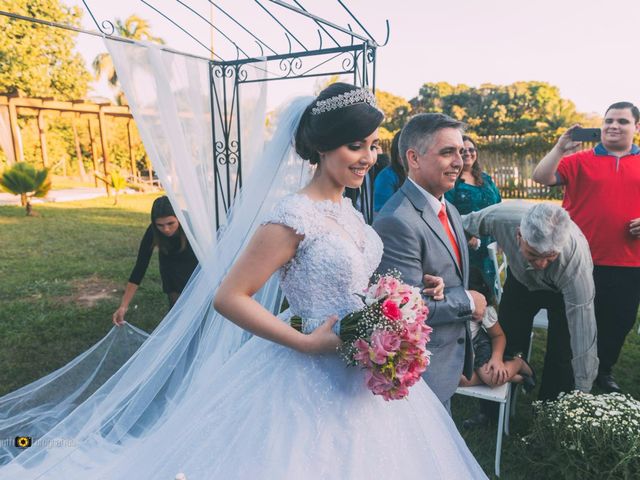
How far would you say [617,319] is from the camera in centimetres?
344

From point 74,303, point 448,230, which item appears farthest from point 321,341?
point 74,303

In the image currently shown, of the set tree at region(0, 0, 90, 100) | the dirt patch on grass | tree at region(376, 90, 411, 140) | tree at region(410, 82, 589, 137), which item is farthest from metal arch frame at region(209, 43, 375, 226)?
tree at region(376, 90, 411, 140)

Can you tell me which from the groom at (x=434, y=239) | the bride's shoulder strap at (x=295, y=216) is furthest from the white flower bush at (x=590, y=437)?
the bride's shoulder strap at (x=295, y=216)

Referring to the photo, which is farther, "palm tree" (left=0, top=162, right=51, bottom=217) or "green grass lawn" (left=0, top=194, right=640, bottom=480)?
"palm tree" (left=0, top=162, right=51, bottom=217)

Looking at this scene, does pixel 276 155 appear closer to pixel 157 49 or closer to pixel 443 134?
pixel 443 134

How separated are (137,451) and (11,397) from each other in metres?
2.03

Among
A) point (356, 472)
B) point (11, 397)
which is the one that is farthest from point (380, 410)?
point (11, 397)

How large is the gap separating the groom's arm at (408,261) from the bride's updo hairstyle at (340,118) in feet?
1.45

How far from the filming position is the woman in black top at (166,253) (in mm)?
3584

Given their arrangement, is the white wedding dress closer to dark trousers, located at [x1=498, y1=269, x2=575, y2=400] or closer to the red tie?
the red tie

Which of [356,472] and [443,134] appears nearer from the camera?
[356,472]

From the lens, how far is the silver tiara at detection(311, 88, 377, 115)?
5.74 feet

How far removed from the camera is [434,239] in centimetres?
206

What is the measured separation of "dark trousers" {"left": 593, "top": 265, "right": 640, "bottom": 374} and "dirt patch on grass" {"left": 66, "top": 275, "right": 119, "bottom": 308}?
550 centimetres
